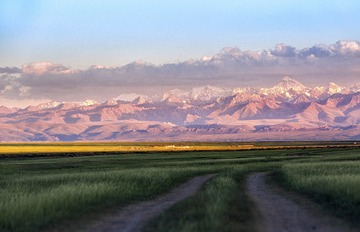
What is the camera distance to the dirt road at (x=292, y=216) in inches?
757

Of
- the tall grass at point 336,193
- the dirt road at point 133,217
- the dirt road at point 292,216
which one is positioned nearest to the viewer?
the dirt road at point 292,216

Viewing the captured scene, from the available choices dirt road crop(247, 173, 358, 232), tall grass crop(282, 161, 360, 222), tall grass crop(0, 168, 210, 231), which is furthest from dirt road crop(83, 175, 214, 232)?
tall grass crop(282, 161, 360, 222)

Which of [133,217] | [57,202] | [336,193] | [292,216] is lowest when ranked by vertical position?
[336,193]

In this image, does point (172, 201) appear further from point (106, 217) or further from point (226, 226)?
point (226, 226)

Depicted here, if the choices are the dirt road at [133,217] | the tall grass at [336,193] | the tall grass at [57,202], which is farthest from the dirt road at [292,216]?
the tall grass at [57,202]

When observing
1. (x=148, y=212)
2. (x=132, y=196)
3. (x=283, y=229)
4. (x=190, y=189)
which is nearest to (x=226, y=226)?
(x=283, y=229)

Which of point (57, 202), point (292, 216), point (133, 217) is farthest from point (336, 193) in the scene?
point (57, 202)

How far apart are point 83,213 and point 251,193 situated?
437 inches

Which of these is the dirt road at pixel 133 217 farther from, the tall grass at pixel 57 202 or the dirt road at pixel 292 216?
the dirt road at pixel 292 216

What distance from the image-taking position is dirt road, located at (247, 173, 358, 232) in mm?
19234

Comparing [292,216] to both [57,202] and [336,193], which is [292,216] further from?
[57,202]

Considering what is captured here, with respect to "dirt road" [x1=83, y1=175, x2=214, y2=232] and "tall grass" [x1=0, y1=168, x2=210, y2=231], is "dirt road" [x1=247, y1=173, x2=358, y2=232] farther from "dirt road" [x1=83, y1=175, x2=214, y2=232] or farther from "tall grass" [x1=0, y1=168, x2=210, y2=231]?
"tall grass" [x1=0, y1=168, x2=210, y2=231]

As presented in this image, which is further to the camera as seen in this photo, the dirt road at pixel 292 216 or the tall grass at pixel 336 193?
the tall grass at pixel 336 193

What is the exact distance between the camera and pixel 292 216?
2180 cm
